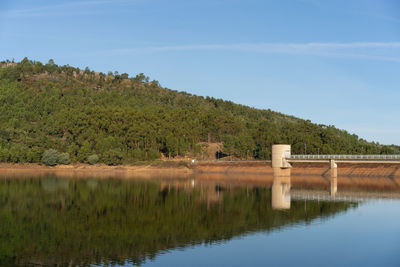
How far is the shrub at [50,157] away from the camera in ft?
454

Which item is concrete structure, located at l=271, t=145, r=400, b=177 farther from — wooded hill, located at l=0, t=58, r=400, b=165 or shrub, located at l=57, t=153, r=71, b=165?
shrub, located at l=57, t=153, r=71, b=165


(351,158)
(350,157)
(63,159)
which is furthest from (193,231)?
(63,159)

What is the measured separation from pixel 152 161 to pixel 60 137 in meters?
43.5

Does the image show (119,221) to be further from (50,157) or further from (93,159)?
(50,157)

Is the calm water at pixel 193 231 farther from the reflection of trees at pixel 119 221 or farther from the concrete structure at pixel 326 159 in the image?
the concrete structure at pixel 326 159

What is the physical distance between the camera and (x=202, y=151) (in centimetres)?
16112

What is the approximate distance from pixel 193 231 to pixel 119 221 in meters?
8.31

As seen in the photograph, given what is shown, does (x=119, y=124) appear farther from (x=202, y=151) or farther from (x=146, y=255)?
(x=146, y=255)

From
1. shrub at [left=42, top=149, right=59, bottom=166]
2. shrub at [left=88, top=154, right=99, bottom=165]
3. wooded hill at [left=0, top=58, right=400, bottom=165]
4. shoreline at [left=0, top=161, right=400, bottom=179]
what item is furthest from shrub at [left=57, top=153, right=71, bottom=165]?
shrub at [left=88, top=154, right=99, bottom=165]

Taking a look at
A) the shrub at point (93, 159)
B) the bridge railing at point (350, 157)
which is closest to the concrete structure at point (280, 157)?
the bridge railing at point (350, 157)

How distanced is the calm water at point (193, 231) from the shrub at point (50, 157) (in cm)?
7673

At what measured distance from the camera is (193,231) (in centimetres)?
3972

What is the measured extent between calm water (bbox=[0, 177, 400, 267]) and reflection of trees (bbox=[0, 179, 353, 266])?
0.25 feet

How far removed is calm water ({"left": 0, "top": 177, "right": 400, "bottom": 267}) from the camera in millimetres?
30875
